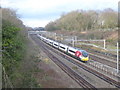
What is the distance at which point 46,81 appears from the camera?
14.1m

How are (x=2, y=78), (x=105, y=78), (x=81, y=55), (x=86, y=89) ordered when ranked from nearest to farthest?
(x=2, y=78), (x=86, y=89), (x=105, y=78), (x=81, y=55)

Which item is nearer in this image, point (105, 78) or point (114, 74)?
point (105, 78)

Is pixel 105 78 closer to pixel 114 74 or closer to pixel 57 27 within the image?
pixel 114 74

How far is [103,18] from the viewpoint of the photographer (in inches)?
2562

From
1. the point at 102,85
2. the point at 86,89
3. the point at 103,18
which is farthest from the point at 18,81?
the point at 103,18

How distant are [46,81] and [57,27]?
70.9 m

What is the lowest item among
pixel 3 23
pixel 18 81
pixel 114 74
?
pixel 114 74

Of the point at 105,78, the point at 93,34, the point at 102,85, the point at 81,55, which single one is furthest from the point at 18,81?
the point at 93,34

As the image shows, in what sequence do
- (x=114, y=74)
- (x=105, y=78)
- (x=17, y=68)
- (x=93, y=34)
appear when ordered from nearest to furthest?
(x=17, y=68) < (x=105, y=78) < (x=114, y=74) < (x=93, y=34)

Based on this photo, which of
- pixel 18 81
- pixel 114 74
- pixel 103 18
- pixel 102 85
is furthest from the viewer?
pixel 103 18

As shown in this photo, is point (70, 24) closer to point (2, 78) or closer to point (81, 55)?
point (81, 55)

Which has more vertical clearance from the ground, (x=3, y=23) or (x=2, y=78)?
(x=3, y=23)

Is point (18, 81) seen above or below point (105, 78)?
above

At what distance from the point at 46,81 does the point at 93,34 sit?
4327 centimetres
